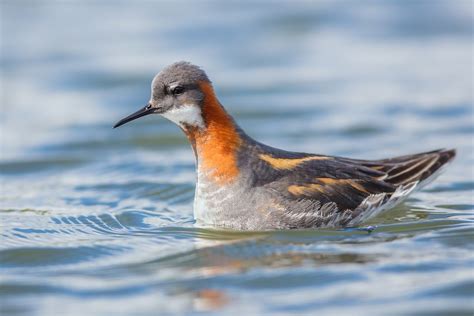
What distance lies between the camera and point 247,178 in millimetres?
9266

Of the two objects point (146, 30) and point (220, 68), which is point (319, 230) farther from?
point (146, 30)

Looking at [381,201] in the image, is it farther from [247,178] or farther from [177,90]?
[177,90]

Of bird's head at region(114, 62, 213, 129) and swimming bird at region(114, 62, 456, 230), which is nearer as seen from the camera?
swimming bird at region(114, 62, 456, 230)

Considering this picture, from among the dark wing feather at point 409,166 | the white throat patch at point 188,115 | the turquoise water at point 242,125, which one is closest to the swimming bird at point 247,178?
the white throat patch at point 188,115

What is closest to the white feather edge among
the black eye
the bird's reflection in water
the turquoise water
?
the turquoise water

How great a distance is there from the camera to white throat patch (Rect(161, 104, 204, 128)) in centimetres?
938

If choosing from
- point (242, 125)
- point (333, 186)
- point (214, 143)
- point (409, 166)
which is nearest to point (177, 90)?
point (214, 143)

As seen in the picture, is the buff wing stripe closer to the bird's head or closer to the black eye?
the bird's head

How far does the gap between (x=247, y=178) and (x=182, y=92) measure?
1.08m

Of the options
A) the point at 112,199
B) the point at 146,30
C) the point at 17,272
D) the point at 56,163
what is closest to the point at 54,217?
the point at 112,199

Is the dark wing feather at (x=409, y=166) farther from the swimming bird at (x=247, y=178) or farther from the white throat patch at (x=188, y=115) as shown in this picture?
the white throat patch at (x=188, y=115)

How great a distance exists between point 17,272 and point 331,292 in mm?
2871

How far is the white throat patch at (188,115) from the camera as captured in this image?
9.38 meters

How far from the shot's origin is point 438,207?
33.7ft
